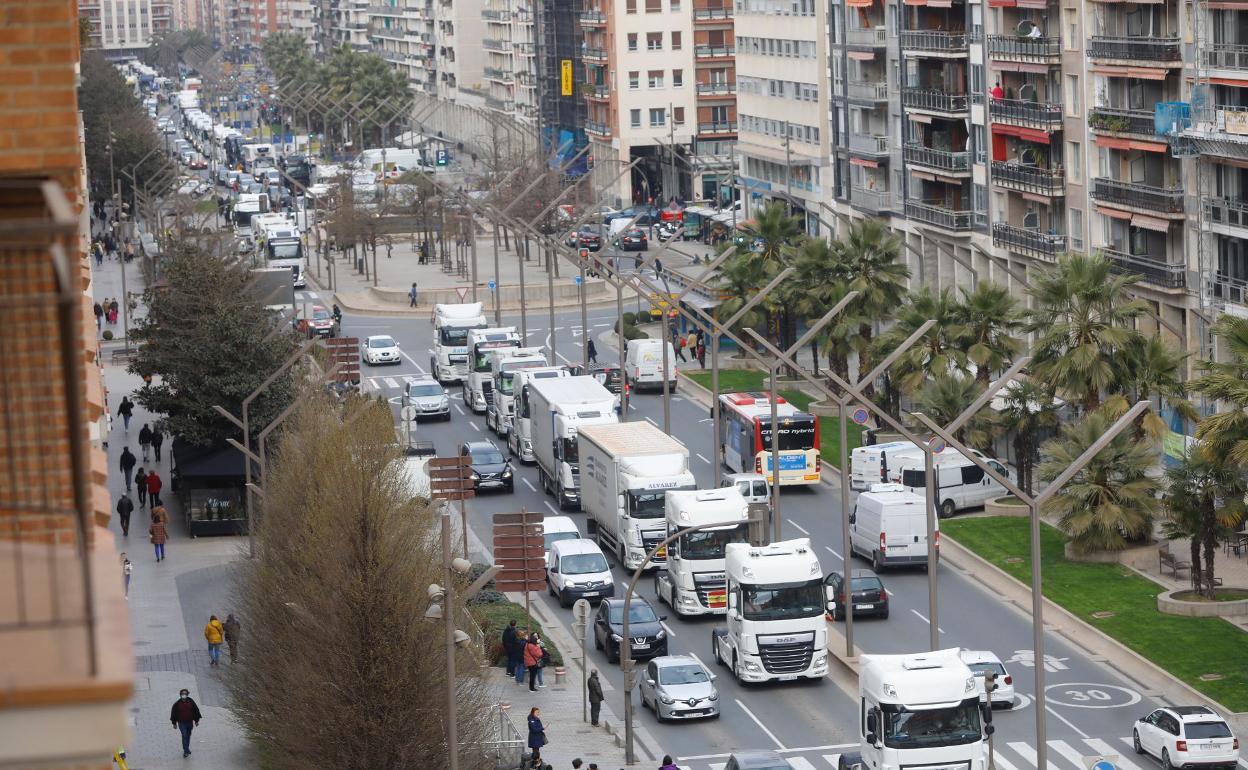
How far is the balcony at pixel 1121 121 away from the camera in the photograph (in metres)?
73.1

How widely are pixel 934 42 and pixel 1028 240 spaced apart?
13652 mm

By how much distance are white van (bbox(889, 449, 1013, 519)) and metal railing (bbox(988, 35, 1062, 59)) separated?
23.1 meters

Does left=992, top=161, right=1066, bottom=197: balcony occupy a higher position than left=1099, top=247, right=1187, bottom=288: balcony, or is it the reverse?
left=992, top=161, right=1066, bottom=197: balcony

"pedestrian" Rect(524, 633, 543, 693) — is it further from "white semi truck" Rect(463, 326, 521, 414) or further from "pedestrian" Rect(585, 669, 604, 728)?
"white semi truck" Rect(463, 326, 521, 414)

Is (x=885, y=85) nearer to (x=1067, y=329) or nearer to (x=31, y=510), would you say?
(x=1067, y=329)

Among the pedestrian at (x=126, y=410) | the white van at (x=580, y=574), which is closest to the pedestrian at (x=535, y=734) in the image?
the white van at (x=580, y=574)

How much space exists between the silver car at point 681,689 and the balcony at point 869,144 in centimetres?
6003

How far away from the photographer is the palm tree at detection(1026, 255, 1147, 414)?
57.7 m

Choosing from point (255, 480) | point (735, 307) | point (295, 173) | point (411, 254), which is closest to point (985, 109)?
point (735, 307)

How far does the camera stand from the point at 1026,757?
42375mm

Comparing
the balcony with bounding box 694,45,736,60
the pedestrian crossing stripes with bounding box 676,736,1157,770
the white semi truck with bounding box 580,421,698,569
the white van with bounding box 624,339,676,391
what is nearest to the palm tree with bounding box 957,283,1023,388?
the white semi truck with bounding box 580,421,698,569

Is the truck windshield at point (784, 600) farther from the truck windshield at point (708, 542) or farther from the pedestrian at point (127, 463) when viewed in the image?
the pedestrian at point (127, 463)

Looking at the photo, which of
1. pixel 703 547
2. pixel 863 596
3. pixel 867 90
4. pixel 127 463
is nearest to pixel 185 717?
pixel 703 547

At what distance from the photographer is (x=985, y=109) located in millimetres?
89312
